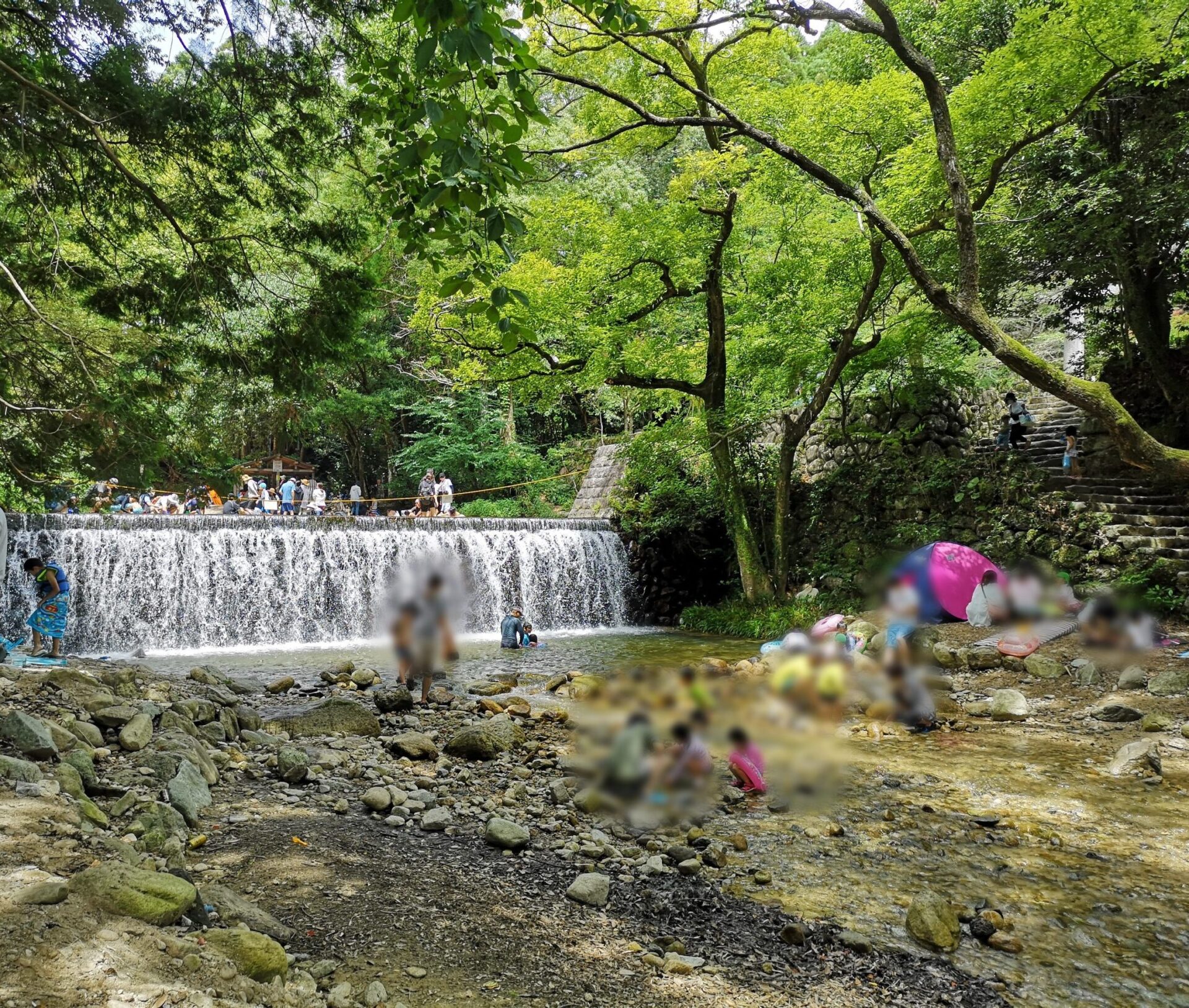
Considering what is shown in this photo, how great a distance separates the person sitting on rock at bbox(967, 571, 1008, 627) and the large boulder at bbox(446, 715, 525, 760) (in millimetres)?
3949

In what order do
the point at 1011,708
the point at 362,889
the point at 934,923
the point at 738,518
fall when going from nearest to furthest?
the point at 934,923 < the point at 362,889 < the point at 1011,708 < the point at 738,518

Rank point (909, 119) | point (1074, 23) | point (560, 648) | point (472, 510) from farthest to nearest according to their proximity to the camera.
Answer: point (472, 510) → point (909, 119) → point (560, 648) → point (1074, 23)

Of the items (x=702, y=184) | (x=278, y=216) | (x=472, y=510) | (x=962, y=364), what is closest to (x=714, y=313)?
(x=702, y=184)

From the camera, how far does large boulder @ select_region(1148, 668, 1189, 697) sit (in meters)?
5.11

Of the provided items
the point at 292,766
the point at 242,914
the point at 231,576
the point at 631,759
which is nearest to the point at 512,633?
the point at 292,766

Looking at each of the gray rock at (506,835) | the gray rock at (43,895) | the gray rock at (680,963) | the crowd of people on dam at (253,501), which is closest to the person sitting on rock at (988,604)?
the gray rock at (680,963)

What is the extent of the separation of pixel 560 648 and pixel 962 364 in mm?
8811

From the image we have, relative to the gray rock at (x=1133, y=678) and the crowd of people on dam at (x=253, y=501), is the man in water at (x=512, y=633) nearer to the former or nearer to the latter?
the crowd of people on dam at (x=253, y=501)

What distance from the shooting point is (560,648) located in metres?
7.93

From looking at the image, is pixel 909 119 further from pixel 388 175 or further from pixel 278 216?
pixel 388 175

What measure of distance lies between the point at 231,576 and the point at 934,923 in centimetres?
1113

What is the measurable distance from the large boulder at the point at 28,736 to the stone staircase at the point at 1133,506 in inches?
280

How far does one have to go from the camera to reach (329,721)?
5.34m

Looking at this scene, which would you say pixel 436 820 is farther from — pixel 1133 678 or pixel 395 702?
pixel 1133 678
